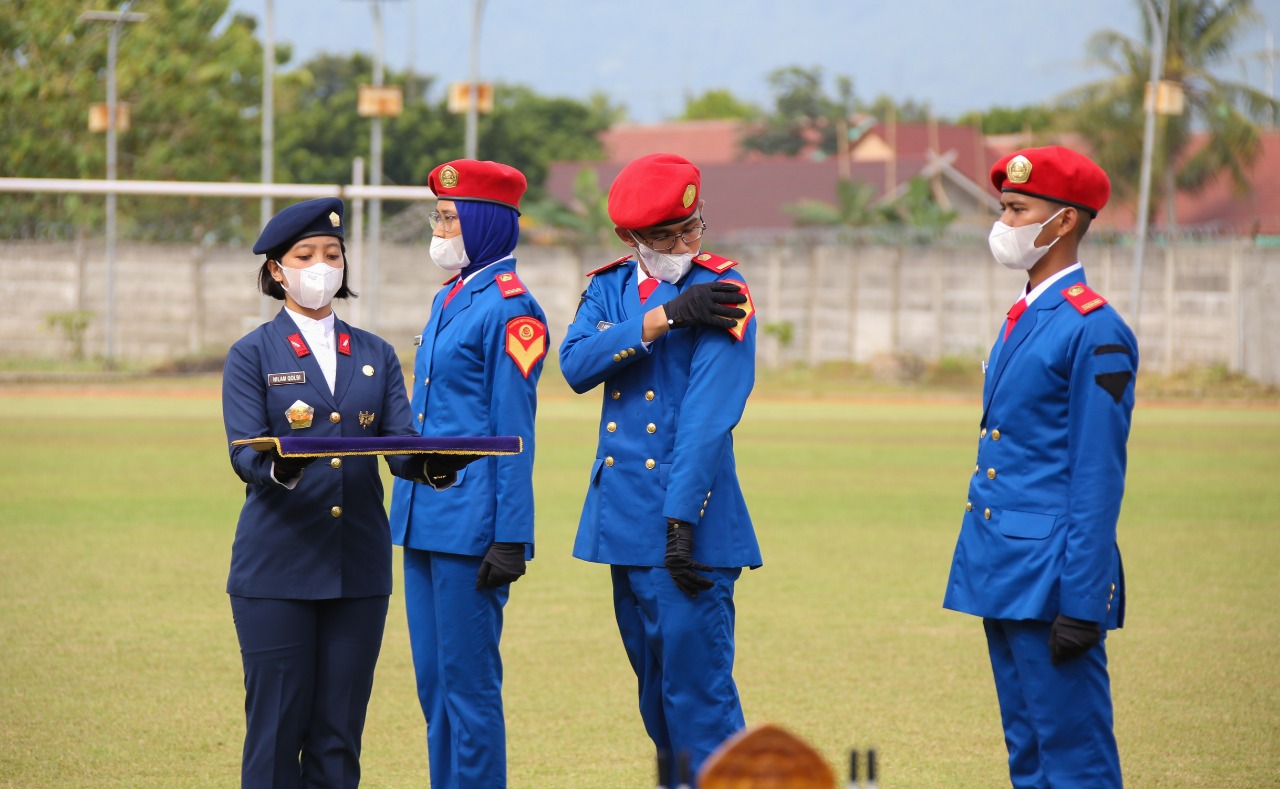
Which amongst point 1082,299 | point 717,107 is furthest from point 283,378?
point 717,107

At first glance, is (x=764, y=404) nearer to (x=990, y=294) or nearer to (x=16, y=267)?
(x=990, y=294)

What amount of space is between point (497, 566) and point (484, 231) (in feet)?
3.44

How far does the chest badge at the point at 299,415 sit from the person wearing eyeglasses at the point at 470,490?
1.44ft

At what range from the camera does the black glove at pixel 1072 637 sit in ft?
11.8

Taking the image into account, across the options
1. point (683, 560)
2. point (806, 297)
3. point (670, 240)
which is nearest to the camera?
point (683, 560)

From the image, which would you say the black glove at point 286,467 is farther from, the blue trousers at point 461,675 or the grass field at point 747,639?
the grass field at point 747,639

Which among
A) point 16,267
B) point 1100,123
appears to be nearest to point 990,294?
point 1100,123

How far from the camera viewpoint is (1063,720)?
3.66 m

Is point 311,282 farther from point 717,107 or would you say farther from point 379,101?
point 717,107

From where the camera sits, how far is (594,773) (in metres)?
5.21

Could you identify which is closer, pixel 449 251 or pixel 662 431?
pixel 662 431

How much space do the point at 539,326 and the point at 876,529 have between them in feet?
22.6

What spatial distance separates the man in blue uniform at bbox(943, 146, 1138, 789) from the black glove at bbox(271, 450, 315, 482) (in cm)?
172

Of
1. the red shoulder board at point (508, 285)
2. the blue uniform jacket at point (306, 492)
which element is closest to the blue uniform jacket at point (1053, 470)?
the red shoulder board at point (508, 285)
